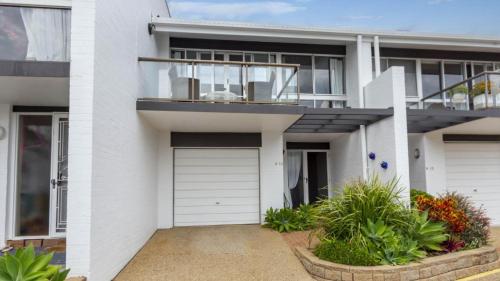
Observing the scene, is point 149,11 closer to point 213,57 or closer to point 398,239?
point 213,57

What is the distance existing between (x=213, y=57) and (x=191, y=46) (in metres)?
0.79

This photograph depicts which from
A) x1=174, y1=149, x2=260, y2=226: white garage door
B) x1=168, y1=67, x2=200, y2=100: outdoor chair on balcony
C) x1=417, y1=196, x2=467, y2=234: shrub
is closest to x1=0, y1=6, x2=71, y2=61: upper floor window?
x1=168, y1=67, x2=200, y2=100: outdoor chair on balcony

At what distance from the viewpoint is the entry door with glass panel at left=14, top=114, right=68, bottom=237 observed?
678 centimetres

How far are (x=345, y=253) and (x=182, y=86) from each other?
504 cm

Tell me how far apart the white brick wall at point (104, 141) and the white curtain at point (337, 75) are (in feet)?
22.4

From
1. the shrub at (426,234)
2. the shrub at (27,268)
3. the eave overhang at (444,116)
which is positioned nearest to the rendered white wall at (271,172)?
the eave overhang at (444,116)

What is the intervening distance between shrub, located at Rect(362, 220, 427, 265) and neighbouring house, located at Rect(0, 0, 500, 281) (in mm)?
2893

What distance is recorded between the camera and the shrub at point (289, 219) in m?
9.02

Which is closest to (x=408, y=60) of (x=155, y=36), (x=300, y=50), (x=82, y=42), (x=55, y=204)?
Answer: (x=300, y=50)

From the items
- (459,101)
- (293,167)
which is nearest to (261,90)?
(293,167)

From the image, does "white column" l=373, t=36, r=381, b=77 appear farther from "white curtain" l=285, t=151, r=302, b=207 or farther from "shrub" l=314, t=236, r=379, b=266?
"shrub" l=314, t=236, r=379, b=266

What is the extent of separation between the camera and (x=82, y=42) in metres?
4.71

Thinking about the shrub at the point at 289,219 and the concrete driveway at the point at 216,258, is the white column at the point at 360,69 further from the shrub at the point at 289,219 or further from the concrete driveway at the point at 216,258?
the concrete driveway at the point at 216,258

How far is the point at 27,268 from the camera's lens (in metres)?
3.85
